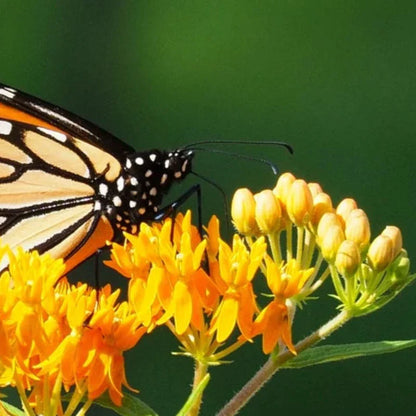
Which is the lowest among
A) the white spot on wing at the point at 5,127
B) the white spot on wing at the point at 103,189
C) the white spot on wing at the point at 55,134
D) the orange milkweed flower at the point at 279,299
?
the orange milkweed flower at the point at 279,299

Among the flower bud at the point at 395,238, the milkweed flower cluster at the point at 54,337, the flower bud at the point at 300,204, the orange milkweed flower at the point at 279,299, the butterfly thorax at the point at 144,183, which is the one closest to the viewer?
the milkweed flower cluster at the point at 54,337

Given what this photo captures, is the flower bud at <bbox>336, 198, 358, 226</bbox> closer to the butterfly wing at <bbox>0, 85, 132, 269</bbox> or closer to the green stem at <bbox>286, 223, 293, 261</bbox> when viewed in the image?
the green stem at <bbox>286, 223, 293, 261</bbox>

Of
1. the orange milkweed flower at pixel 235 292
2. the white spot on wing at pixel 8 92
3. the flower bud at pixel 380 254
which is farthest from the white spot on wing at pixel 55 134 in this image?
the flower bud at pixel 380 254

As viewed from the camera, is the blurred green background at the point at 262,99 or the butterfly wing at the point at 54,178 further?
the blurred green background at the point at 262,99

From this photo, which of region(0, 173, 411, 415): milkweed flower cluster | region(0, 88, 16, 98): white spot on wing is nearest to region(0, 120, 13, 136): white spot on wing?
region(0, 88, 16, 98): white spot on wing

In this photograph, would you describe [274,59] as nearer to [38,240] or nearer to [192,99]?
[192,99]

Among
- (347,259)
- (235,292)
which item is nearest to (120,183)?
(235,292)

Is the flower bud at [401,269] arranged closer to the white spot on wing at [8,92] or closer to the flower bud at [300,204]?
the flower bud at [300,204]

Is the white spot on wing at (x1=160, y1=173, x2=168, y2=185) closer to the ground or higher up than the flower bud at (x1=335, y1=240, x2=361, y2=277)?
higher up
